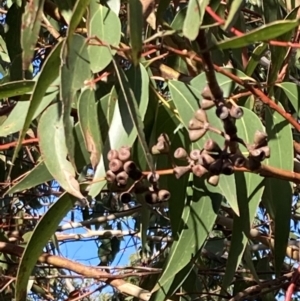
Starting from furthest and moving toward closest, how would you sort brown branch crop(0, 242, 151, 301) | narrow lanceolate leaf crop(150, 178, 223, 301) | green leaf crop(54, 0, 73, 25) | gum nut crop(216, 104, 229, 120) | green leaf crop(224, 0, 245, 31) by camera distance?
brown branch crop(0, 242, 151, 301) → green leaf crop(54, 0, 73, 25) → narrow lanceolate leaf crop(150, 178, 223, 301) → gum nut crop(216, 104, 229, 120) → green leaf crop(224, 0, 245, 31)

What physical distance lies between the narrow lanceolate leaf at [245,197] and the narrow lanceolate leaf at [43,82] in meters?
0.34

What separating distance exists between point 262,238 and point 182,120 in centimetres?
82

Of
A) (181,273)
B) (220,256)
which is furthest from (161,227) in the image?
(181,273)

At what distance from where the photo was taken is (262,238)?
1851 mm

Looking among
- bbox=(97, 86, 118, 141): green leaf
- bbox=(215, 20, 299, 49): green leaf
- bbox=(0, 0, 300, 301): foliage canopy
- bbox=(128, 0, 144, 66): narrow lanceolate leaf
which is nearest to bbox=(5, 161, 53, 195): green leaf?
bbox=(0, 0, 300, 301): foliage canopy

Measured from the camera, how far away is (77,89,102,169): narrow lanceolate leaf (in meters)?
1.06

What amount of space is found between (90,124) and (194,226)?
259mm

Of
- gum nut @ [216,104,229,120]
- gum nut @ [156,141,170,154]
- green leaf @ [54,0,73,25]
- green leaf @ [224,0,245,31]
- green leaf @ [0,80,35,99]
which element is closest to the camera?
green leaf @ [224,0,245,31]

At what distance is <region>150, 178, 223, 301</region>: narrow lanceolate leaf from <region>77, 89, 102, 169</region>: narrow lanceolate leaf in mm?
221

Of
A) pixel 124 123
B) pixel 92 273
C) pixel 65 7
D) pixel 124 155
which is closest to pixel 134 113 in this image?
pixel 124 155

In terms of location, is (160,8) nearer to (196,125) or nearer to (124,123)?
(124,123)

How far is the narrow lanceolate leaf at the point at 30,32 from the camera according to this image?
84 cm

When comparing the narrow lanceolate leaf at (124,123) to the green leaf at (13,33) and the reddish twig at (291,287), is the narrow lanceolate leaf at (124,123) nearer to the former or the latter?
the reddish twig at (291,287)

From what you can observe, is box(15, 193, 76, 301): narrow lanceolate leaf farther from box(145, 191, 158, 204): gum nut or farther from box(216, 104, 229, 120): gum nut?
box(216, 104, 229, 120): gum nut
